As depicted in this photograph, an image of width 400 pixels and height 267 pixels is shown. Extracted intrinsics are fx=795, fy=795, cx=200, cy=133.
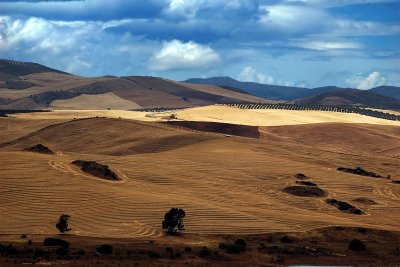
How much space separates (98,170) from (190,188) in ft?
39.4

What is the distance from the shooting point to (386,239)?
76812 millimetres

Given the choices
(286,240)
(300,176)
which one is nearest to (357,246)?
(286,240)

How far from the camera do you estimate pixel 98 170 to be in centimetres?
9988

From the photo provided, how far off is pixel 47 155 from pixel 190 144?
120 ft

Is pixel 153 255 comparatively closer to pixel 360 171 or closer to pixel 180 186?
pixel 180 186

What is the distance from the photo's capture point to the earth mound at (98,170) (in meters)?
98.1

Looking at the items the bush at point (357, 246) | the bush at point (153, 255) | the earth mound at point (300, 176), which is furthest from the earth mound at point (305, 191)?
the bush at point (153, 255)

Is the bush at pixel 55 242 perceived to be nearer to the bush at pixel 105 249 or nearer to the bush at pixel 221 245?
the bush at pixel 105 249

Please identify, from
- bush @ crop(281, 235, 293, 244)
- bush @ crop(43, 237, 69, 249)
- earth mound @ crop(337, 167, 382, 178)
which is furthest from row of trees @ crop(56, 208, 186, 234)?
earth mound @ crop(337, 167, 382, 178)

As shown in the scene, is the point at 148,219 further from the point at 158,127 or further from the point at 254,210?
the point at 158,127

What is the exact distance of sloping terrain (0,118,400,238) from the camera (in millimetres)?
75688

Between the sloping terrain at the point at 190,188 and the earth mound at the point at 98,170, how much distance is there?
4.24 feet

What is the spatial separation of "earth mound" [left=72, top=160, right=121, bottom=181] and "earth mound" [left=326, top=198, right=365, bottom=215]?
26.5m

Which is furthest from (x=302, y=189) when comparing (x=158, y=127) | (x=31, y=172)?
(x=158, y=127)
